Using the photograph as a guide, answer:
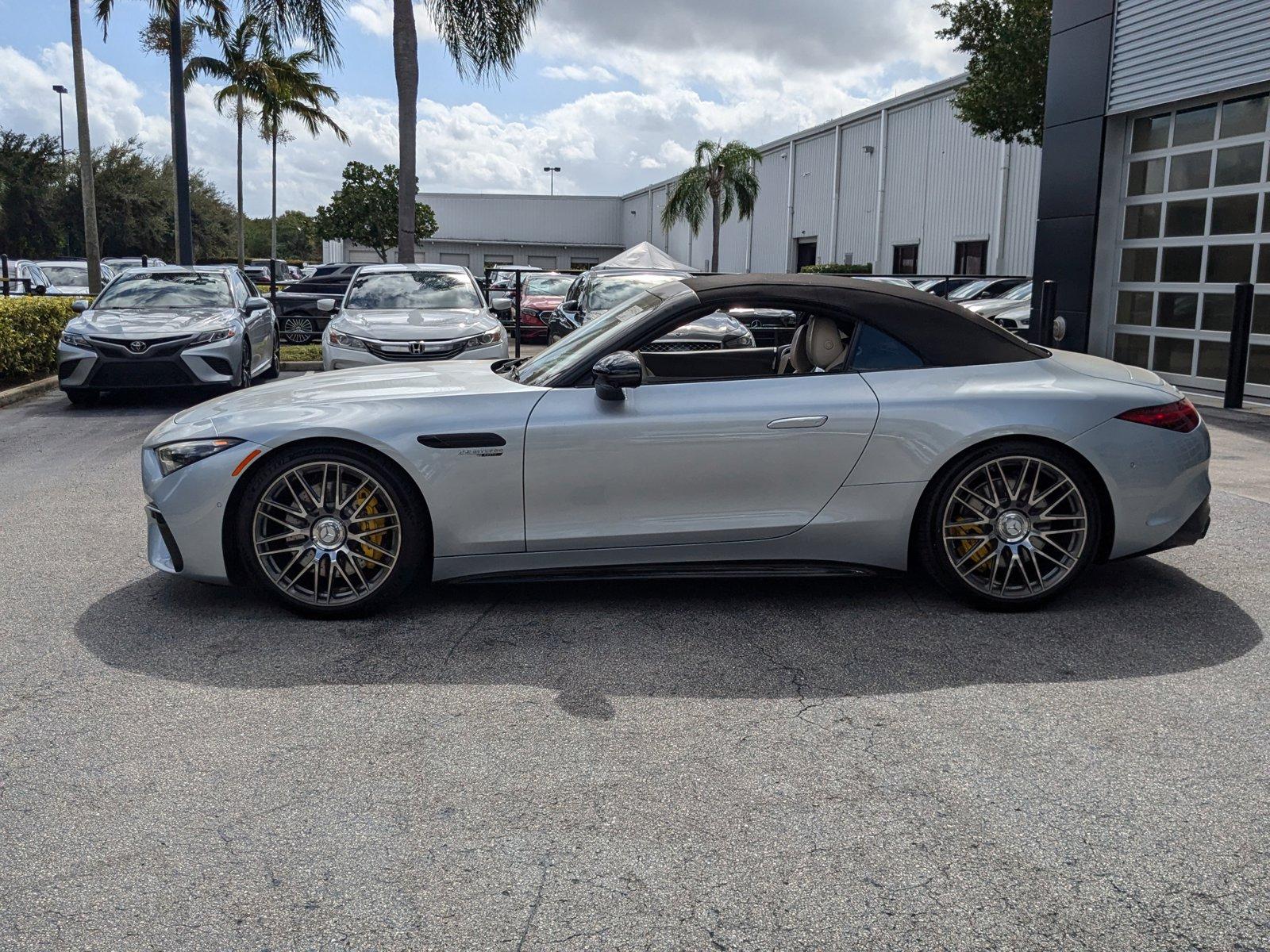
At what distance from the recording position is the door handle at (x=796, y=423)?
4652 millimetres

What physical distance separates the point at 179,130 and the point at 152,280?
771 centimetres

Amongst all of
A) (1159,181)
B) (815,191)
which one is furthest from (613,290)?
(815,191)

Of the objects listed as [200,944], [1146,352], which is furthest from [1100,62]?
[200,944]

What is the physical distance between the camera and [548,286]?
24.4 m

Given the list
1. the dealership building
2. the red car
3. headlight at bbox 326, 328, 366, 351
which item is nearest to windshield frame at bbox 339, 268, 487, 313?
headlight at bbox 326, 328, 366, 351

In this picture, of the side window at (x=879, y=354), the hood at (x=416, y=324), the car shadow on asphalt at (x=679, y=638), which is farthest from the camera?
the hood at (x=416, y=324)

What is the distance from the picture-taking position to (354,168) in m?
54.8

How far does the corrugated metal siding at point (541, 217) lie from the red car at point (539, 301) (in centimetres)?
5295

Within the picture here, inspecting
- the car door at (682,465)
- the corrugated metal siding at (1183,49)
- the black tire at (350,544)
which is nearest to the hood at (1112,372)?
the car door at (682,465)

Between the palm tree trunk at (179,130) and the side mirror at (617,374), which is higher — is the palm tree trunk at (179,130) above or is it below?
above

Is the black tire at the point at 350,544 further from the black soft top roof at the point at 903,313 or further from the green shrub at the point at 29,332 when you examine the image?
the green shrub at the point at 29,332

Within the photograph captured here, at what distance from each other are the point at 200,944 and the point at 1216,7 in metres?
13.9

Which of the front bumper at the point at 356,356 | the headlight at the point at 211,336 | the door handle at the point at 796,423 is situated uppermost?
the door handle at the point at 796,423

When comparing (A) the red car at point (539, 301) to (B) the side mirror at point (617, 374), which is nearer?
(B) the side mirror at point (617, 374)
